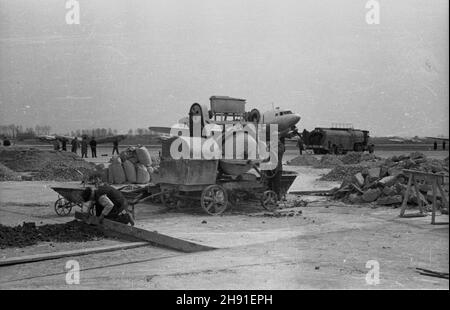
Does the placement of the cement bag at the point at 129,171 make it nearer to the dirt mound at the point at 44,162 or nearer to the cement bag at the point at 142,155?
the cement bag at the point at 142,155

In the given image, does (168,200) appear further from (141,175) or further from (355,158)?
(355,158)

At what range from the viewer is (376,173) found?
1524 centimetres

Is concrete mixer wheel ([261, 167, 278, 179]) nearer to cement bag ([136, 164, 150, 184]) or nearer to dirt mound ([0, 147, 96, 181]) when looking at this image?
cement bag ([136, 164, 150, 184])

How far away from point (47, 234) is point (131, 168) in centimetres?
1086

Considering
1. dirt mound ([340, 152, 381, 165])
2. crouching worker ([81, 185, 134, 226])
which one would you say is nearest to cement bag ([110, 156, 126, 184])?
crouching worker ([81, 185, 134, 226])

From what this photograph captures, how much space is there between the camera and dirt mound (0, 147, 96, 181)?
2342 centimetres

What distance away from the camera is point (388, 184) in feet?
46.2

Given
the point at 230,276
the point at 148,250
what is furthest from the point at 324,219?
the point at 230,276

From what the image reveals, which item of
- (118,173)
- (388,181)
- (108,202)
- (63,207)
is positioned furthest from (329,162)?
(108,202)

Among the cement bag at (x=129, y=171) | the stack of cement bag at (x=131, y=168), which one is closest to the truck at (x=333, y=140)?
the stack of cement bag at (x=131, y=168)

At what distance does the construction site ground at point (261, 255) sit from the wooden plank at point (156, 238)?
154 mm

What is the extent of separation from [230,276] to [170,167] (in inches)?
243

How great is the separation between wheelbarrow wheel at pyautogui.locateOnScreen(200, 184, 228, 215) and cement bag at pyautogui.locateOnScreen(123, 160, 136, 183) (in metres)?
8.21
